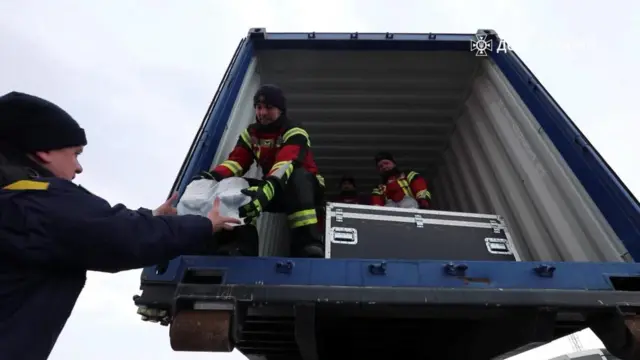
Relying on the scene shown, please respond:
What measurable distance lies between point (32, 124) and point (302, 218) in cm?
151

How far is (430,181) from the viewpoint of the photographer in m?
5.70

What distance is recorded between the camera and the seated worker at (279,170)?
7.75 ft

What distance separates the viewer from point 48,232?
112 centimetres

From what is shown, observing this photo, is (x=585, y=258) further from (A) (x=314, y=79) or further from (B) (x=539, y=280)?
(A) (x=314, y=79)

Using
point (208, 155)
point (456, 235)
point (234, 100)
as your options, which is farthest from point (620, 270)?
point (234, 100)

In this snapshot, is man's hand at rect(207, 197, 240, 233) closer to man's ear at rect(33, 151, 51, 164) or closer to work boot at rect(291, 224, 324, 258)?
man's ear at rect(33, 151, 51, 164)

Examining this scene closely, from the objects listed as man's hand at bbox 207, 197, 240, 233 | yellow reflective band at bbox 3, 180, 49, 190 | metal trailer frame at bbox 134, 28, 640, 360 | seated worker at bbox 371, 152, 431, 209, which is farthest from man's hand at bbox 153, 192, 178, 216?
seated worker at bbox 371, 152, 431, 209

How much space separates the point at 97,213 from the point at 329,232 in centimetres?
161

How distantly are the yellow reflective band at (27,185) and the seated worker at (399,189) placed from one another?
322 cm

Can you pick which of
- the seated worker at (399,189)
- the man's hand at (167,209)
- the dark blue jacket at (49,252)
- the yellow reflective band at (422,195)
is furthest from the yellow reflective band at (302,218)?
the yellow reflective band at (422,195)

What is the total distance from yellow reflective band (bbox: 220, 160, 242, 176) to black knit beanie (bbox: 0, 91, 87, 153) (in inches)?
57.1

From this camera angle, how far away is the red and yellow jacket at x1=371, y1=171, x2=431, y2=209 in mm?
4129

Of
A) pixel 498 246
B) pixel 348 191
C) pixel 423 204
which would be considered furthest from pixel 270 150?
pixel 348 191

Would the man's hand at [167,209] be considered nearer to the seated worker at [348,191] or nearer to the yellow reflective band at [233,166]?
the yellow reflective band at [233,166]
